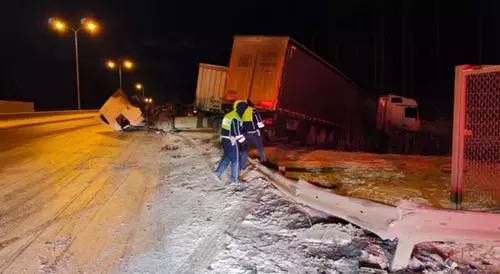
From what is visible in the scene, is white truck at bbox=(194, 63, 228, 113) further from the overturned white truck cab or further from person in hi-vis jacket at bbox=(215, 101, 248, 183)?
person in hi-vis jacket at bbox=(215, 101, 248, 183)

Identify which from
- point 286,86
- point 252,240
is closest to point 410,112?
point 286,86

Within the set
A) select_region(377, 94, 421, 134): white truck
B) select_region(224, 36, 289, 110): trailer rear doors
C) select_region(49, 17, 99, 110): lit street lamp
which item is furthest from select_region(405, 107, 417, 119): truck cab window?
select_region(49, 17, 99, 110): lit street lamp

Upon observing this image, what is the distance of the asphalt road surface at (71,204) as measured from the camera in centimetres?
506

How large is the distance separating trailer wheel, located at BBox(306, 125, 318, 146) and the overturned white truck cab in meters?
7.35

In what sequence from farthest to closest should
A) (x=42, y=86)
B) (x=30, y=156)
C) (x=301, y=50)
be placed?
(x=42, y=86)
(x=301, y=50)
(x=30, y=156)

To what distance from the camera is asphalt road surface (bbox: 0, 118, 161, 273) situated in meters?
5.06


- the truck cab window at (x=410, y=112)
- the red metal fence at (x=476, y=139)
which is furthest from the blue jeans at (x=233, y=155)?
the truck cab window at (x=410, y=112)

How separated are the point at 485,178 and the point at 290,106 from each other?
24.7ft

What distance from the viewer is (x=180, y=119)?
63.2ft

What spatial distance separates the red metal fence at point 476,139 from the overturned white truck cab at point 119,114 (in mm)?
13576

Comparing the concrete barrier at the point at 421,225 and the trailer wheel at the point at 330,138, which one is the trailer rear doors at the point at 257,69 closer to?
the trailer wheel at the point at 330,138

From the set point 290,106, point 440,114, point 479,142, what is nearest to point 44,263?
point 479,142

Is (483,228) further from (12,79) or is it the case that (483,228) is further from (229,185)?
(12,79)

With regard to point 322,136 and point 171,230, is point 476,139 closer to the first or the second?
point 171,230
